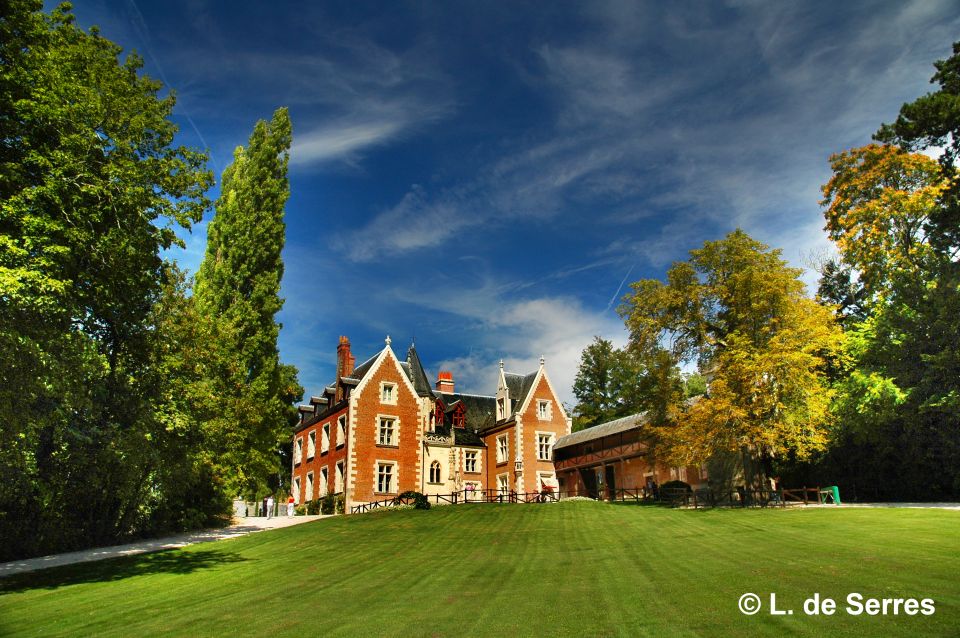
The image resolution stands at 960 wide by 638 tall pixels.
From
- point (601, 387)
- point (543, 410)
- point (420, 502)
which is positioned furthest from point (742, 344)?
point (601, 387)

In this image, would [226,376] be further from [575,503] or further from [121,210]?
[575,503]

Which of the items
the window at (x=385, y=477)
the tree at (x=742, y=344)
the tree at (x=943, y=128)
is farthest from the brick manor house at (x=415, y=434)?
the tree at (x=943, y=128)

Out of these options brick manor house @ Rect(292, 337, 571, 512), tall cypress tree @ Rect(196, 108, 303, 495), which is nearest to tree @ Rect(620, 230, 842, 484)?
brick manor house @ Rect(292, 337, 571, 512)

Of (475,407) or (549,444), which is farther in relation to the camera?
(475,407)

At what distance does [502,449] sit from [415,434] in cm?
897

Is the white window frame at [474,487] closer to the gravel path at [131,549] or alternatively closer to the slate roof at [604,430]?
the slate roof at [604,430]

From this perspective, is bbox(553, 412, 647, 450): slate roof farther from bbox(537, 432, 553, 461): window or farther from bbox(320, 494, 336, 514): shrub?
bbox(320, 494, 336, 514): shrub

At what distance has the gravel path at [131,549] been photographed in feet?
61.2

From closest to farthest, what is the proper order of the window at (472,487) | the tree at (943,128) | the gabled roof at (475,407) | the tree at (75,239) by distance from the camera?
the tree at (75,239) → the tree at (943,128) → the window at (472,487) → the gabled roof at (475,407)

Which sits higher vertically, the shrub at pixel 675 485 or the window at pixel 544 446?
the window at pixel 544 446

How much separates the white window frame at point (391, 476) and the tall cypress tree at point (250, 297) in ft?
29.0

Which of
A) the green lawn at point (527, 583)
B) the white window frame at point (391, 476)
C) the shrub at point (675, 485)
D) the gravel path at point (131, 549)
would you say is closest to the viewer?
the green lawn at point (527, 583)

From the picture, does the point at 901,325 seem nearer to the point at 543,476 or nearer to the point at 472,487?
the point at 543,476

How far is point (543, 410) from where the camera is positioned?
51.4 m
